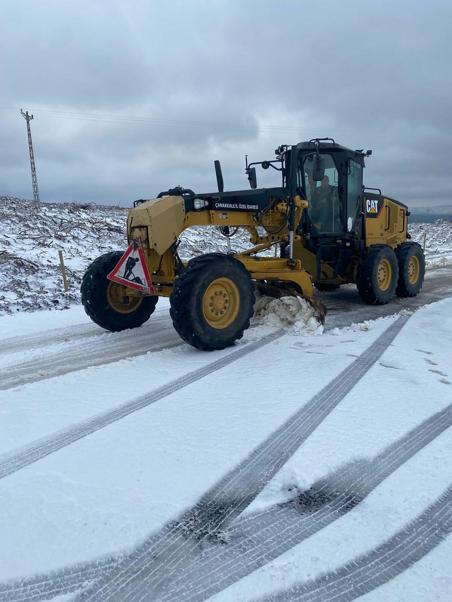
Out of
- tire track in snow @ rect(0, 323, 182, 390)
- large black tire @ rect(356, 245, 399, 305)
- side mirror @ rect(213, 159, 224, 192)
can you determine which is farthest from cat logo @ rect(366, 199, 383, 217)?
tire track in snow @ rect(0, 323, 182, 390)

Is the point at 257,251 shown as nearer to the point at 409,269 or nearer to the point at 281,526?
the point at 409,269

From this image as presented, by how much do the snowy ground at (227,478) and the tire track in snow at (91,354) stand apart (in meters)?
0.04

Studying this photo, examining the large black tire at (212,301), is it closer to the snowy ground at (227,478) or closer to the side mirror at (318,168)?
the snowy ground at (227,478)

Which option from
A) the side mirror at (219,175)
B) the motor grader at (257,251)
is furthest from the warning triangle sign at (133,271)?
the side mirror at (219,175)

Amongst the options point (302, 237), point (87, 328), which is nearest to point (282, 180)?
point (302, 237)

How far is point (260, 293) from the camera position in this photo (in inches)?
271

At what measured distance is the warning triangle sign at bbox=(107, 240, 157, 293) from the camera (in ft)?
18.4

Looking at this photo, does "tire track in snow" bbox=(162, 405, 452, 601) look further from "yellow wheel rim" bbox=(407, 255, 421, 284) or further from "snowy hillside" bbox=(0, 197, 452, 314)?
"yellow wheel rim" bbox=(407, 255, 421, 284)

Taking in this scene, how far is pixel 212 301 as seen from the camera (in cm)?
535

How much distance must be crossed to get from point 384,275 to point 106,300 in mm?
5145

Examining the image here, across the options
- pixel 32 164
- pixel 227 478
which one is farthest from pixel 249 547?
pixel 32 164

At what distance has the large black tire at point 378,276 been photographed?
824cm

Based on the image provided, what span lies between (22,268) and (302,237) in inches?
239

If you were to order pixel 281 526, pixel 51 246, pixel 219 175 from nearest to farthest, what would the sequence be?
1. pixel 281 526
2. pixel 219 175
3. pixel 51 246
